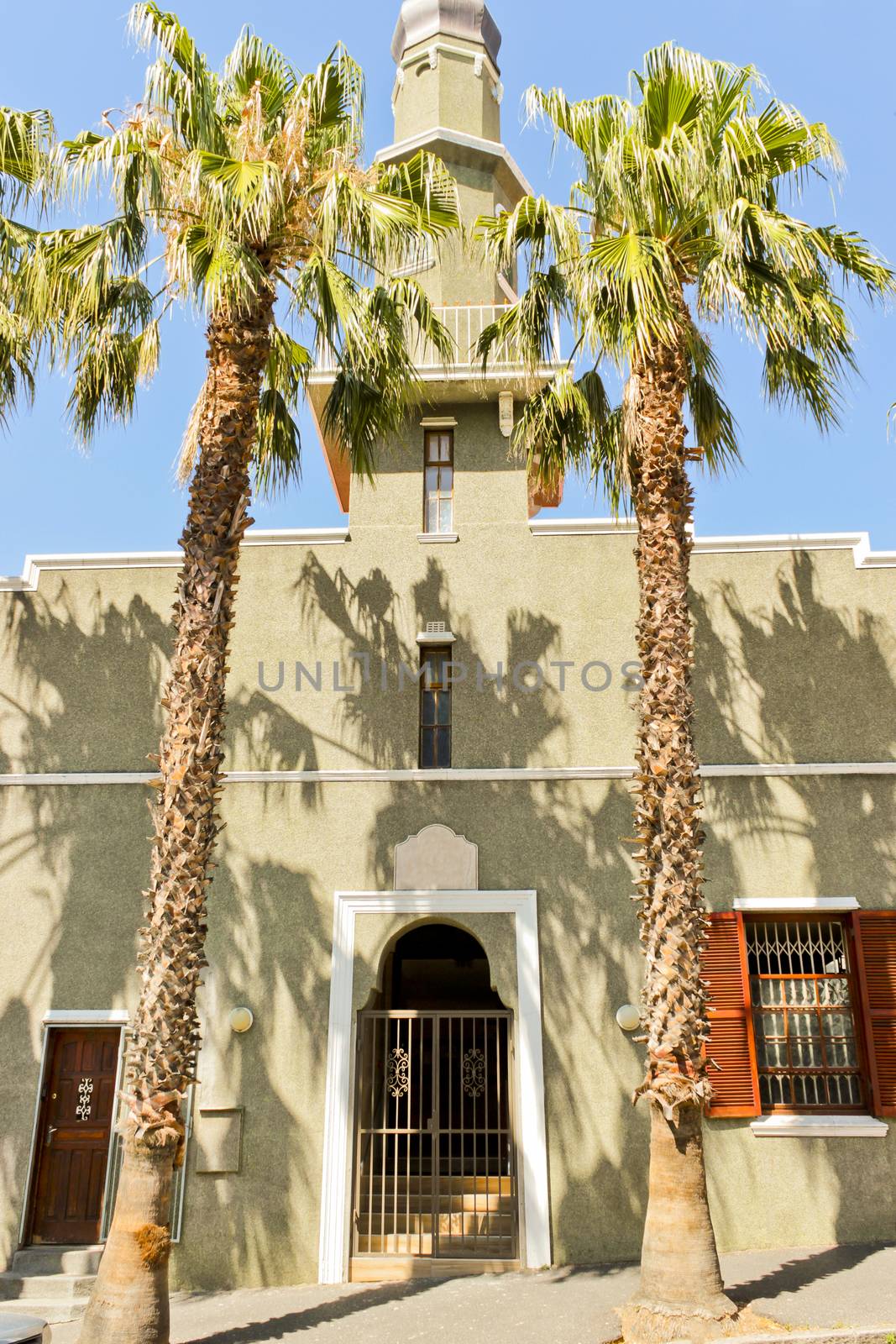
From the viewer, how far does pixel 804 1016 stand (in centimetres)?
1037

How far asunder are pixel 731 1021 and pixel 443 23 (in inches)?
667

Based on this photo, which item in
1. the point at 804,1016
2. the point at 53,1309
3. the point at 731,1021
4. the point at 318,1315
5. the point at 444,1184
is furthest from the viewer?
the point at 444,1184

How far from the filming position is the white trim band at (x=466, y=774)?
1091cm

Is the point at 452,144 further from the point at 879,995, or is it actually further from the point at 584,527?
the point at 879,995

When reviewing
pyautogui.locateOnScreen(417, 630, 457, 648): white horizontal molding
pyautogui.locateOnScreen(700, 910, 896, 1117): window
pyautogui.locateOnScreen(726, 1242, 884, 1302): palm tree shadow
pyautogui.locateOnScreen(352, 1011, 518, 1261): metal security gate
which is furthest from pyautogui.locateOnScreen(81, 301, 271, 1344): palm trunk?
pyautogui.locateOnScreen(700, 910, 896, 1117): window

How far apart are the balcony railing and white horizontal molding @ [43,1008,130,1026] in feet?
24.1

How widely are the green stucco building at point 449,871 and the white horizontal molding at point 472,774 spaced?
38 mm

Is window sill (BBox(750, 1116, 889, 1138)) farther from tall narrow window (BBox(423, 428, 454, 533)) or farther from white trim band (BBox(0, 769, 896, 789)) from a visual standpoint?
tall narrow window (BBox(423, 428, 454, 533))

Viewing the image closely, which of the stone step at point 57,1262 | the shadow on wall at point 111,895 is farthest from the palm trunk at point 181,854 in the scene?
the stone step at point 57,1262

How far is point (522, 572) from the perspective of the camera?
11.9m

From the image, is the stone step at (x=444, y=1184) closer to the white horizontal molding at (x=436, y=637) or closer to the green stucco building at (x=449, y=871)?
the green stucco building at (x=449, y=871)

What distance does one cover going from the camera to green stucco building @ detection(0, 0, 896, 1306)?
9.91 metres

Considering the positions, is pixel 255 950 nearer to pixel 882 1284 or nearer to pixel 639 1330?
pixel 639 1330

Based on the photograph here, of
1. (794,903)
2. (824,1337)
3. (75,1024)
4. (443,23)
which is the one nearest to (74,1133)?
(75,1024)
